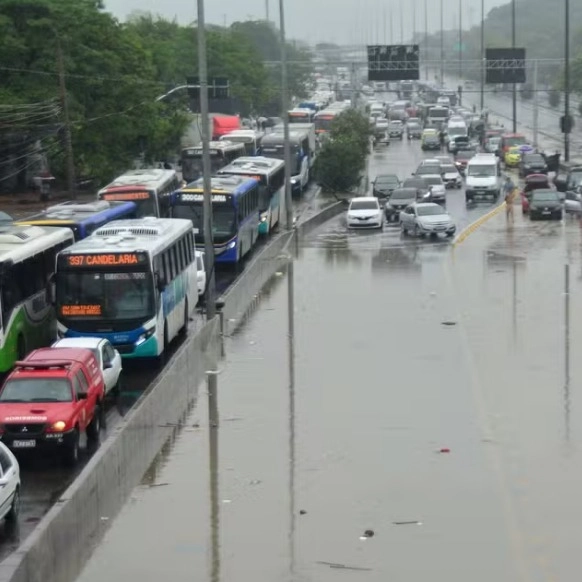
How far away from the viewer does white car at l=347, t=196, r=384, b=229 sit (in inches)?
2164

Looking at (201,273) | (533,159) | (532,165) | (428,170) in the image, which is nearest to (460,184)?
(428,170)

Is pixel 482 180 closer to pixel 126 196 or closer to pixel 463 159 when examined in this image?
pixel 463 159

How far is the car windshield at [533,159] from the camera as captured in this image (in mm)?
74875

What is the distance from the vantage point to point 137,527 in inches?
774

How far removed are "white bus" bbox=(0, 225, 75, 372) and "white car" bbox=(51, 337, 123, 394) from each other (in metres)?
2.03

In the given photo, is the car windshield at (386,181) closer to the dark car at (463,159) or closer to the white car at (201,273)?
the dark car at (463,159)

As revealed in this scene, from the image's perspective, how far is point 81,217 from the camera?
122ft

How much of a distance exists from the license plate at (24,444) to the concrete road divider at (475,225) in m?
29.8

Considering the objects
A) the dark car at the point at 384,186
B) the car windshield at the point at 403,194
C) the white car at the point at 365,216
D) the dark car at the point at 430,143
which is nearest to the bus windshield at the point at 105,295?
the white car at the point at 365,216

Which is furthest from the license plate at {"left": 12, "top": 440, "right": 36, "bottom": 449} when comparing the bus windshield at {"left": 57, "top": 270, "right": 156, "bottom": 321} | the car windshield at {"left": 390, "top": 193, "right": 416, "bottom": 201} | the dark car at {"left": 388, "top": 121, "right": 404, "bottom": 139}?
the dark car at {"left": 388, "top": 121, "right": 404, "bottom": 139}

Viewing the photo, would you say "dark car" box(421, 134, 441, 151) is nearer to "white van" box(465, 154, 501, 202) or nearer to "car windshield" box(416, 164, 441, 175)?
"car windshield" box(416, 164, 441, 175)

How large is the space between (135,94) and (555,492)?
49608 mm

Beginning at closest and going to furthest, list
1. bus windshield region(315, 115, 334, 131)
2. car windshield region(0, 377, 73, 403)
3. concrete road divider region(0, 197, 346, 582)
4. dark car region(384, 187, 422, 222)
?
concrete road divider region(0, 197, 346, 582), car windshield region(0, 377, 73, 403), dark car region(384, 187, 422, 222), bus windshield region(315, 115, 334, 131)

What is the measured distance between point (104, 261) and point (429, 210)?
25031 millimetres
